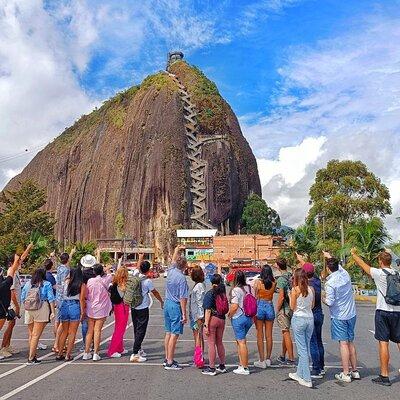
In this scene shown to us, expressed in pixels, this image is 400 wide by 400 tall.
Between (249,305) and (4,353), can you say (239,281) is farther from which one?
(4,353)

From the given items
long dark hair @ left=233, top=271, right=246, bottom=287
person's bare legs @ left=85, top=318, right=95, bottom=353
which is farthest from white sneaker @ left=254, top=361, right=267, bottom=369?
person's bare legs @ left=85, top=318, right=95, bottom=353

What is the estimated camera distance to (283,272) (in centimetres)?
822

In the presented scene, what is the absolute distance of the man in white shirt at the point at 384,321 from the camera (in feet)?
22.5

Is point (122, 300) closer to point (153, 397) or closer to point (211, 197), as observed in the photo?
point (153, 397)

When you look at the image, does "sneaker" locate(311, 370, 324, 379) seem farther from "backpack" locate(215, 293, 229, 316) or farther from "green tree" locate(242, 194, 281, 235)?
"green tree" locate(242, 194, 281, 235)

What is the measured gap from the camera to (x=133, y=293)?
830cm

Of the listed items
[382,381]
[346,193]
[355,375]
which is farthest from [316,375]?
[346,193]

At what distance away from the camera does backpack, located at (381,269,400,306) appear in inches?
268

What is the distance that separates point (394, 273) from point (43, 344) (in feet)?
22.6

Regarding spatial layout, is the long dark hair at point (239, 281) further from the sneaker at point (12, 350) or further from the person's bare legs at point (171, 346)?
the sneaker at point (12, 350)

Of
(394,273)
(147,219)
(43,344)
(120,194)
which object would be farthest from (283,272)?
(120,194)

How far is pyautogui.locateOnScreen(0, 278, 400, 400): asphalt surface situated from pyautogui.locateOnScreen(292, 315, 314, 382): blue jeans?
0.65 ft

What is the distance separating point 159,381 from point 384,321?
3.24 m

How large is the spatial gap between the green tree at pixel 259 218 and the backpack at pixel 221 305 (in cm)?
7835
